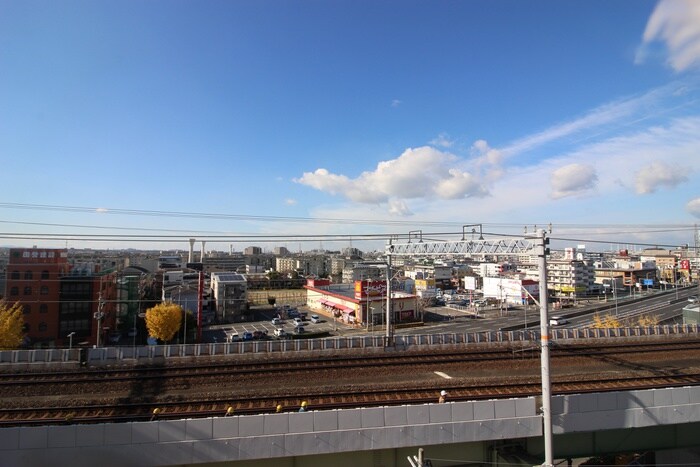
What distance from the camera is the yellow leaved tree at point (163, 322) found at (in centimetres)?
2061

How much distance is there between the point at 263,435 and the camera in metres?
6.05

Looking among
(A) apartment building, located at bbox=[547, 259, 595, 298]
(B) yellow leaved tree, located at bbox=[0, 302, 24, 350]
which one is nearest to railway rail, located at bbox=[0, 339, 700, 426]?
(B) yellow leaved tree, located at bbox=[0, 302, 24, 350]

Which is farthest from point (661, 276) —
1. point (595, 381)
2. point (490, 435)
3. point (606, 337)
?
point (490, 435)

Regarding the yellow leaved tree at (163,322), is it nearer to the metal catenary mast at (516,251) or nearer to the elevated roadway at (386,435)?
the metal catenary mast at (516,251)

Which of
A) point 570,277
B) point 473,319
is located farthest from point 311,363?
point 570,277

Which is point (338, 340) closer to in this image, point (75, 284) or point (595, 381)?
point (595, 381)

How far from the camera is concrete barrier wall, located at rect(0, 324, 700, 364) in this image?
11.7 m

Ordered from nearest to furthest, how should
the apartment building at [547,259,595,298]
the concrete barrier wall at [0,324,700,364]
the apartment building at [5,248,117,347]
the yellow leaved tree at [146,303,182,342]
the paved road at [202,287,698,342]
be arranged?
the concrete barrier wall at [0,324,700,364] < the apartment building at [5,248,117,347] < the yellow leaved tree at [146,303,182,342] < the paved road at [202,287,698,342] < the apartment building at [547,259,595,298]

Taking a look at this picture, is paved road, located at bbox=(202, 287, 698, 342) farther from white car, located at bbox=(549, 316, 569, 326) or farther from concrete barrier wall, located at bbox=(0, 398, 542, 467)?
concrete barrier wall, located at bbox=(0, 398, 542, 467)

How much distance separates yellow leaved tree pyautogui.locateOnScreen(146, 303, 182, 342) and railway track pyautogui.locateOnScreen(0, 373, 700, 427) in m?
12.9

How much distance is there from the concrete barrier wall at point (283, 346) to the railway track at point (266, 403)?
374 centimetres

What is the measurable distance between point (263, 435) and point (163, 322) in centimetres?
1752

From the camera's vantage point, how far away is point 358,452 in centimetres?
646

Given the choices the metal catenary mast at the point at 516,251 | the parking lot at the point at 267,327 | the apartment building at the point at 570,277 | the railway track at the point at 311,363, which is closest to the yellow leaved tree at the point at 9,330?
the railway track at the point at 311,363
